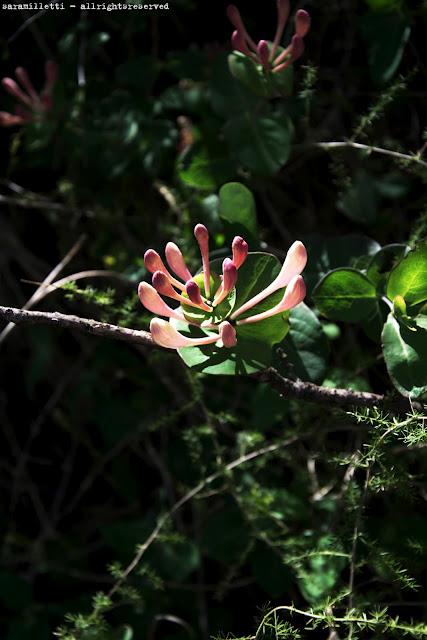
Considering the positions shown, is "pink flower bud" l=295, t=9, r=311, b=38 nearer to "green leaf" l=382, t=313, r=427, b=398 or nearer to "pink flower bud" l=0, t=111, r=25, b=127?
"green leaf" l=382, t=313, r=427, b=398

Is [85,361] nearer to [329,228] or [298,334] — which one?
[329,228]

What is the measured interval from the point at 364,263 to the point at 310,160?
66 centimetres

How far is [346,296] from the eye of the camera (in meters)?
0.93

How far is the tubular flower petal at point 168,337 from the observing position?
76cm

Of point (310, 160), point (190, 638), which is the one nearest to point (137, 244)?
point (310, 160)

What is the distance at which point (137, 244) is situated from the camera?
5.29 feet

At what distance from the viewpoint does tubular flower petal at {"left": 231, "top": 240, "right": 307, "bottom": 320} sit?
801mm

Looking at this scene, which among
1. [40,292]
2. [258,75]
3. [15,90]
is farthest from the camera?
[15,90]

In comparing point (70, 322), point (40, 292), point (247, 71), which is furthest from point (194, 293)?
point (40, 292)

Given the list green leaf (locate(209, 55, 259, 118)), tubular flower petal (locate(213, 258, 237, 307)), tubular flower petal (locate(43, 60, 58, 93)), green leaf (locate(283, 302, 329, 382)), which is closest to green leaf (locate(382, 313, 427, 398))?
green leaf (locate(283, 302, 329, 382))

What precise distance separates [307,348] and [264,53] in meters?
0.44

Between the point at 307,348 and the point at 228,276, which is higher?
the point at 228,276

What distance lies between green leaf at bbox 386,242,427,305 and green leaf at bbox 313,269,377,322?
0.12ft

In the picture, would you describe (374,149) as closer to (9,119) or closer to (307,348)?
(307,348)
